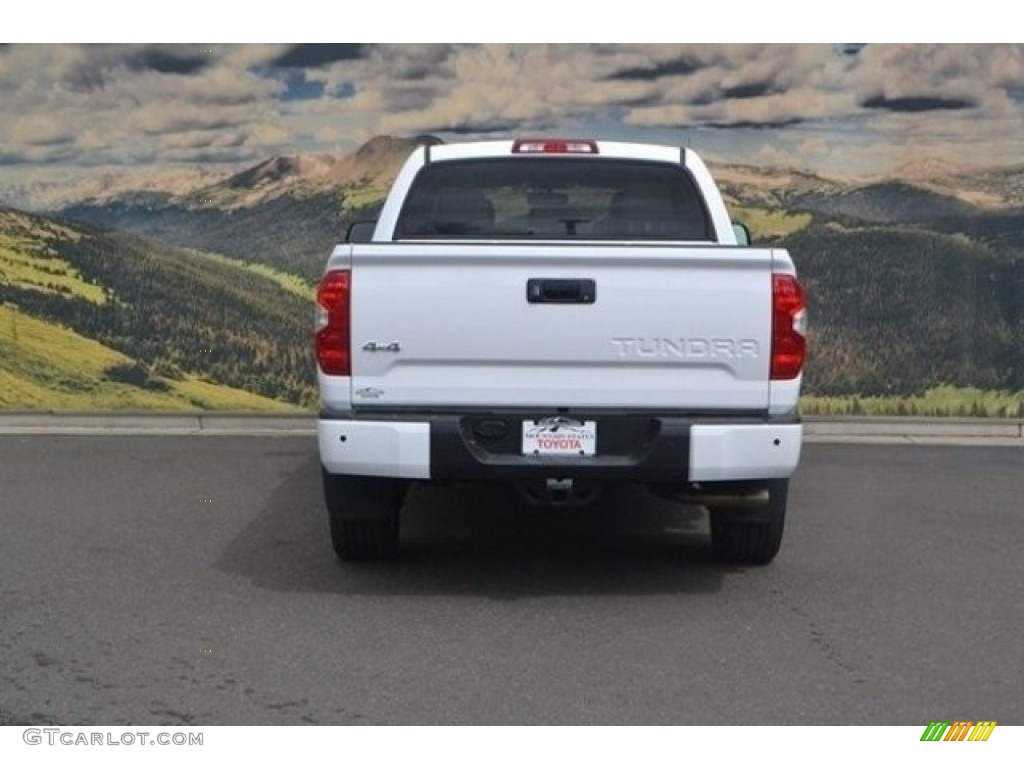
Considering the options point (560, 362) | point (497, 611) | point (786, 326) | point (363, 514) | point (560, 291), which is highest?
point (560, 291)

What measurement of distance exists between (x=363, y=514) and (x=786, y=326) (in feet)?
6.85

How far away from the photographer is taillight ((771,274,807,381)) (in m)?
5.26

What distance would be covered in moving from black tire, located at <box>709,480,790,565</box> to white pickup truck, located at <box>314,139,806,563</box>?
1.64 ft

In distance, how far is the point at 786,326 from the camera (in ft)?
17.3

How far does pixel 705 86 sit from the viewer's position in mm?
10602

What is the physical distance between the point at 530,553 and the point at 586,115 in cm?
506

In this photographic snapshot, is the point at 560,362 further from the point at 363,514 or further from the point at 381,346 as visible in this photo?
the point at 363,514

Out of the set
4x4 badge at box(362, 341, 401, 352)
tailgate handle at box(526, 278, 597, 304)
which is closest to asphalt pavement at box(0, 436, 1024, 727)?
4x4 badge at box(362, 341, 401, 352)

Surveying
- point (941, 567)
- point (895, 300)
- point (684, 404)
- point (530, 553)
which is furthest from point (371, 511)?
point (895, 300)

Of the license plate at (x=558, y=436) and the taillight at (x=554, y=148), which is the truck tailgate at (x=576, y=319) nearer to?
the license plate at (x=558, y=436)

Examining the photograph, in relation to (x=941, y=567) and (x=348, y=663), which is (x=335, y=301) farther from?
(x=941, y=567)

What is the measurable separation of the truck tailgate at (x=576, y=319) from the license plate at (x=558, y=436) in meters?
0.16

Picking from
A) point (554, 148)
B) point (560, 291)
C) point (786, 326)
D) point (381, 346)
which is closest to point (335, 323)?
point (381, 346)
